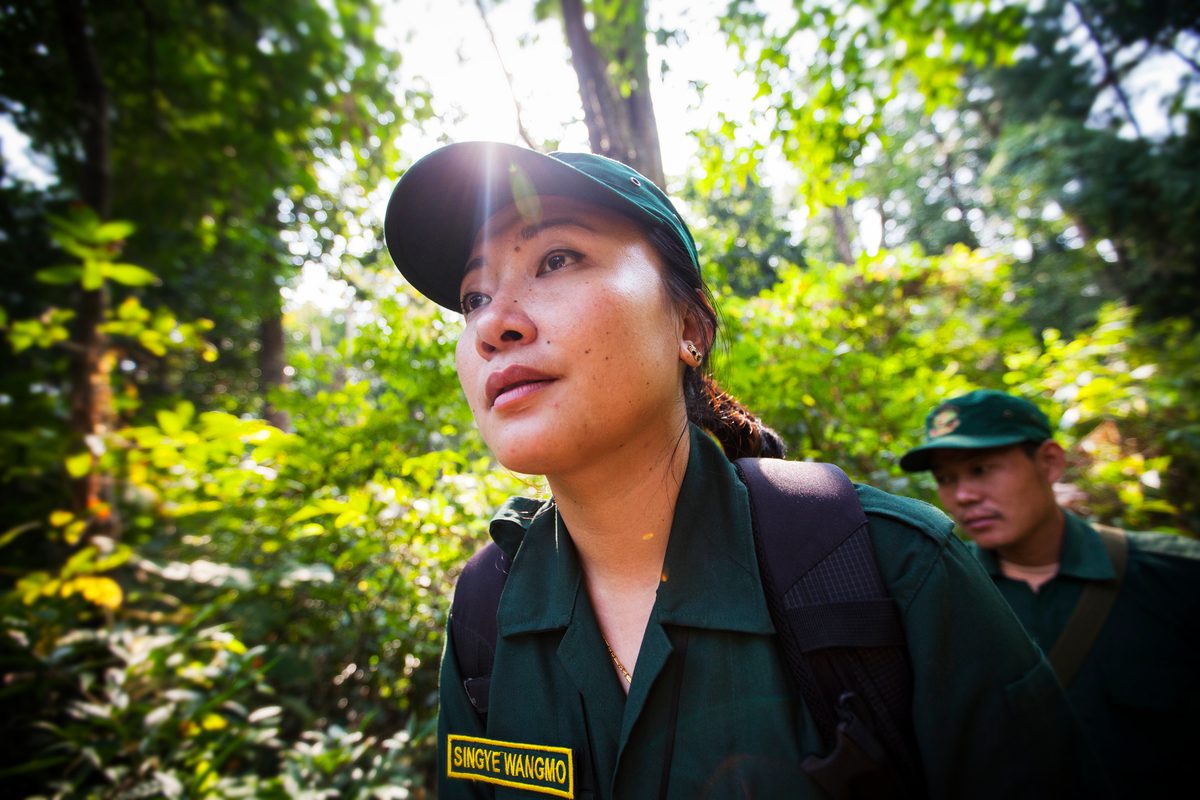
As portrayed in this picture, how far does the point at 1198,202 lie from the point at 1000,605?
19.1m

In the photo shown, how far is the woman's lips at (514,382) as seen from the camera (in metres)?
1.17

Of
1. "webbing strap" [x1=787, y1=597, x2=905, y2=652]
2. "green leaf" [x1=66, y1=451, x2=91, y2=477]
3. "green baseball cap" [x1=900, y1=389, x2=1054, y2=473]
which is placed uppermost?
"green leaf" [x1=66, y1=451, x2=91, y2=477]

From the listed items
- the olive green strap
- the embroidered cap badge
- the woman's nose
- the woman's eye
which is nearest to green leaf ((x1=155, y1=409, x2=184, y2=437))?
the woman's nose

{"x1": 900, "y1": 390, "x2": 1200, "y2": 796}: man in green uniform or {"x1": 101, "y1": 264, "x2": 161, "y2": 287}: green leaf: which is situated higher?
{"x1": 101, "y1": 264, "x2": 161, "y2": 287}: green leaf

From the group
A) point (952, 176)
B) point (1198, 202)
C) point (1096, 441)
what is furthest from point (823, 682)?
point (952, 176)

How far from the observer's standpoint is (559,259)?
128 cm

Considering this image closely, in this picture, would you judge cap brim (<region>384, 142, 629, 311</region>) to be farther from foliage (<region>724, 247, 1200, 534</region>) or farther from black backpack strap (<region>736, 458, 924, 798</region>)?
foliage (<region>724, 247, 1200, 534</region>)

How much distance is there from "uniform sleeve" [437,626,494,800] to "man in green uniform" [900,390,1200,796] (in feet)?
7.09

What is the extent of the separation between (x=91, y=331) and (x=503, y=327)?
3.65 m

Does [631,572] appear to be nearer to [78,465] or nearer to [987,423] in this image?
[987,423]

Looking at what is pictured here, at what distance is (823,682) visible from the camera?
100 centimetres

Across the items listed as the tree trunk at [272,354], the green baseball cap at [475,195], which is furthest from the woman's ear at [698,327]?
the tree trunk at [272,354]

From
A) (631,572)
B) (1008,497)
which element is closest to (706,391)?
(631,572)

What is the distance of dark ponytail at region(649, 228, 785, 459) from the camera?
1.40 m
